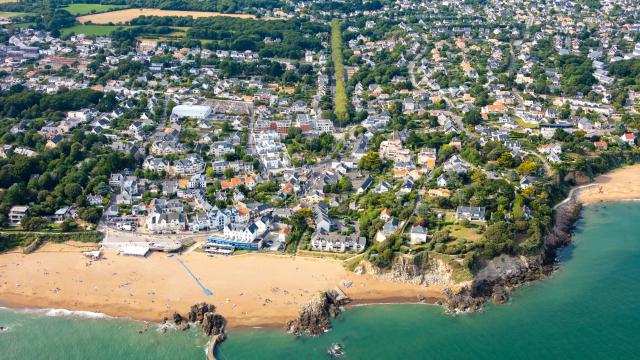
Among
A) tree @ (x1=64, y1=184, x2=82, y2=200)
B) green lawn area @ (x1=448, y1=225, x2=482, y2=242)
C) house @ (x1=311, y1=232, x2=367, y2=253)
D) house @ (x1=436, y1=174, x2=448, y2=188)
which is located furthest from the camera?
house @ (x1=436, y1=174, x2=448, y2=188)

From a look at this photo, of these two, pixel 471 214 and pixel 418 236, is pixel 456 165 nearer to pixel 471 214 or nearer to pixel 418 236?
pixel 471 214

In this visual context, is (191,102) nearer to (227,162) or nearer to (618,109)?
(227,162)

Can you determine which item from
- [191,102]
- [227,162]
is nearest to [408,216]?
[227,162]

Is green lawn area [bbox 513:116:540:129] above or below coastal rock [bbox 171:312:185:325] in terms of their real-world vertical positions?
above

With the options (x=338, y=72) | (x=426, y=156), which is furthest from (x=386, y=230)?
(x=338, y=72)

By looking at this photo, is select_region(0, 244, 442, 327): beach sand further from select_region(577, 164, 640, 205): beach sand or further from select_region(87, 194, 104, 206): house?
select_region(577, 164, 640, 205): beach sand

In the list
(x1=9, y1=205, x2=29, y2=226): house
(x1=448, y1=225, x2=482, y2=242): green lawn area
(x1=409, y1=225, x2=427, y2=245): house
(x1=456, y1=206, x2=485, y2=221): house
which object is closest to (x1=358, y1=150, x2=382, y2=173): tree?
(x1=456, y1=206, x2=485, y2=221): house
